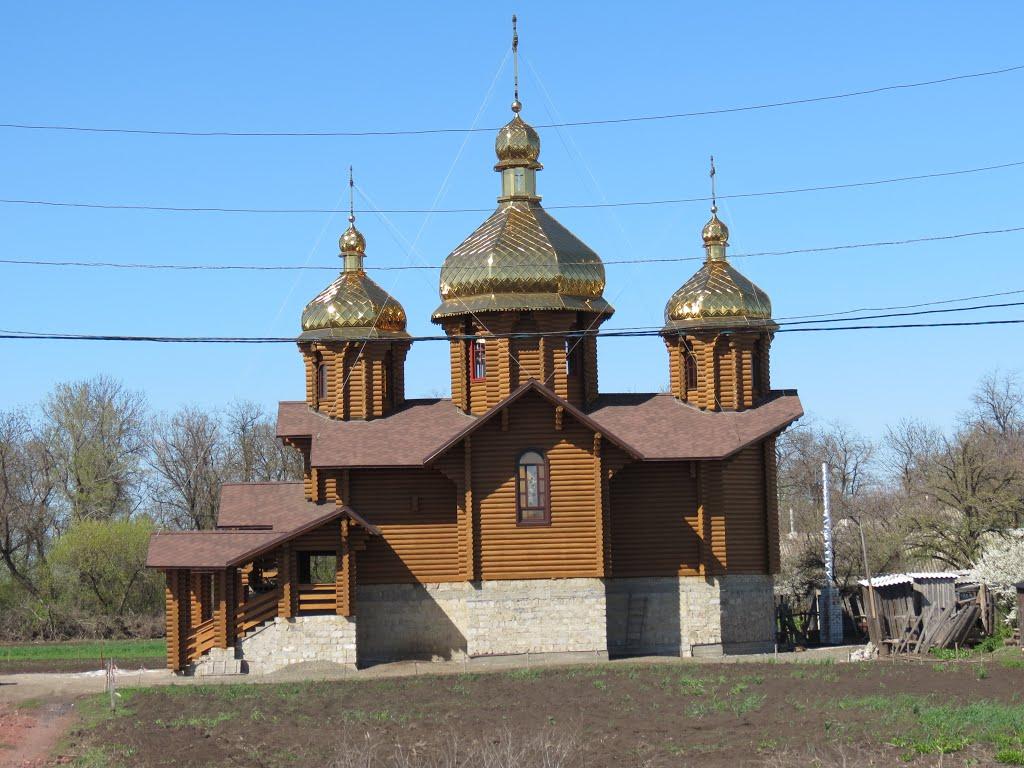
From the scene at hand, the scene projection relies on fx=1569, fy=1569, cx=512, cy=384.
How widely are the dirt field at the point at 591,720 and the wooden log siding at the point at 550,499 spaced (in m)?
3.01

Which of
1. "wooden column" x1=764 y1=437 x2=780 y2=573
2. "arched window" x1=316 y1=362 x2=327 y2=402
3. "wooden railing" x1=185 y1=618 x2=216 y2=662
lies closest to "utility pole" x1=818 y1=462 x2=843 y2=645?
"wooden column" x1=764 y1=437 x2=780 y2=573

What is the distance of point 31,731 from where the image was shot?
77.7 ft

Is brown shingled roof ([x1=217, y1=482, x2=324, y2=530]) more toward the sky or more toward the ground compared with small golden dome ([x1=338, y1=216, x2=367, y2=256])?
more toward the ground

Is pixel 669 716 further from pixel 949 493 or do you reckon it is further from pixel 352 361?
pixel 949 493

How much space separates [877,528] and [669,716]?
29.2 metres

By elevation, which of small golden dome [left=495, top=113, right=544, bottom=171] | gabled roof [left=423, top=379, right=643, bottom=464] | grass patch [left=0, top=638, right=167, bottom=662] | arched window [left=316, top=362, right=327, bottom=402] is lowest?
grass patch [left=0, top=638, right=167, bottom=662]

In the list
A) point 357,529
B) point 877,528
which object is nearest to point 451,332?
point 357,529

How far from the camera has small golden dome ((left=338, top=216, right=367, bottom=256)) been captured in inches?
1430

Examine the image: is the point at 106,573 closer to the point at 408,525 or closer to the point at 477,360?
the point at 408,525

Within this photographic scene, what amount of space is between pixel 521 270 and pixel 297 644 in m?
9.08

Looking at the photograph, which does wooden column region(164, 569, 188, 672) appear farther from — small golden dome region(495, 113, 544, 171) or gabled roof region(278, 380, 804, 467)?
small golden dome region(495, 113, 544, 171)

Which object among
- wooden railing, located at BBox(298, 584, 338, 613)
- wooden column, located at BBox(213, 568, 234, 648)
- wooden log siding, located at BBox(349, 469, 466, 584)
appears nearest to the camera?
wooden column, located at BBox(213, 568, 234, 648)

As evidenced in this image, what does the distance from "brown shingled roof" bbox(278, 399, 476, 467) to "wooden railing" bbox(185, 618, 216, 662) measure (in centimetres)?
389

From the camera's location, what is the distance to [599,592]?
31.5 meters
